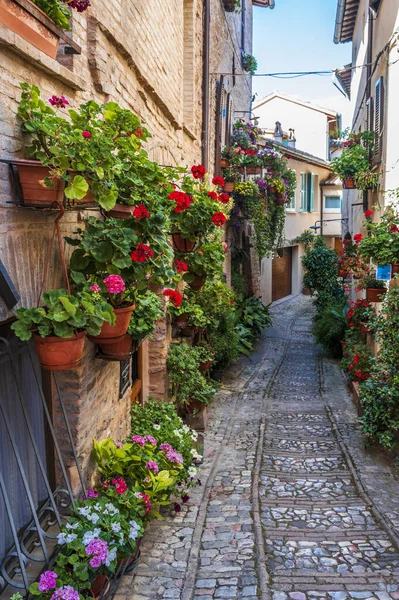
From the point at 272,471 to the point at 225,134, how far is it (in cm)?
878

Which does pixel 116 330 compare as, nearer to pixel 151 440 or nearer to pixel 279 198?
pixel 151 440

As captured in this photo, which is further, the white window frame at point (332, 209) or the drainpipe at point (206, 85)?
the white window frame at point (332, 209)

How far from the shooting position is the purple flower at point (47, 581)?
291 cm

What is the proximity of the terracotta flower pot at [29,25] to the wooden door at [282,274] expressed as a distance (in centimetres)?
1891

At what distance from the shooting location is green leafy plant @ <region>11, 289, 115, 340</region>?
2.80 metres

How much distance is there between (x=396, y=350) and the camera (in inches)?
251

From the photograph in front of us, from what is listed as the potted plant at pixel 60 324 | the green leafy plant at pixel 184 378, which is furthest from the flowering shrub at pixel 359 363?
the potted plant at pixel 60 324

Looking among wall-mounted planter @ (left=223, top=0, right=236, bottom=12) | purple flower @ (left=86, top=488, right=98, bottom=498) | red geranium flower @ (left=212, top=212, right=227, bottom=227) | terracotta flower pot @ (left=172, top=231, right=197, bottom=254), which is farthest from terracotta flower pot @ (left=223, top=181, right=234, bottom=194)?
purple flower @ (left=86, top=488, right=98, bottom=498)

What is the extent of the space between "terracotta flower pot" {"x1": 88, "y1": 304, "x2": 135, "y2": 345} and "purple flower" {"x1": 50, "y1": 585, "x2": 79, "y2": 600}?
1.44 metres

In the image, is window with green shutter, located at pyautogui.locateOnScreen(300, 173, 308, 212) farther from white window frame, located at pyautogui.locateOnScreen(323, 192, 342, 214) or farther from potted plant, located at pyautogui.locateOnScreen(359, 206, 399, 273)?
potted plant, located at pyautogui.locateOnScreen(359, 206, 399, 273)

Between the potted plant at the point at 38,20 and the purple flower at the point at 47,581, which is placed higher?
the potted plant at the point at 38,20

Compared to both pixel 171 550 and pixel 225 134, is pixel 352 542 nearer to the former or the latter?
pixel 171 550

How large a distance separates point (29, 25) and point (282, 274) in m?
21.0

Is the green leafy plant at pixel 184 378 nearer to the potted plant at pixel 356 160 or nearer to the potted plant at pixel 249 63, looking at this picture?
the potted plant at pixel 356 160
